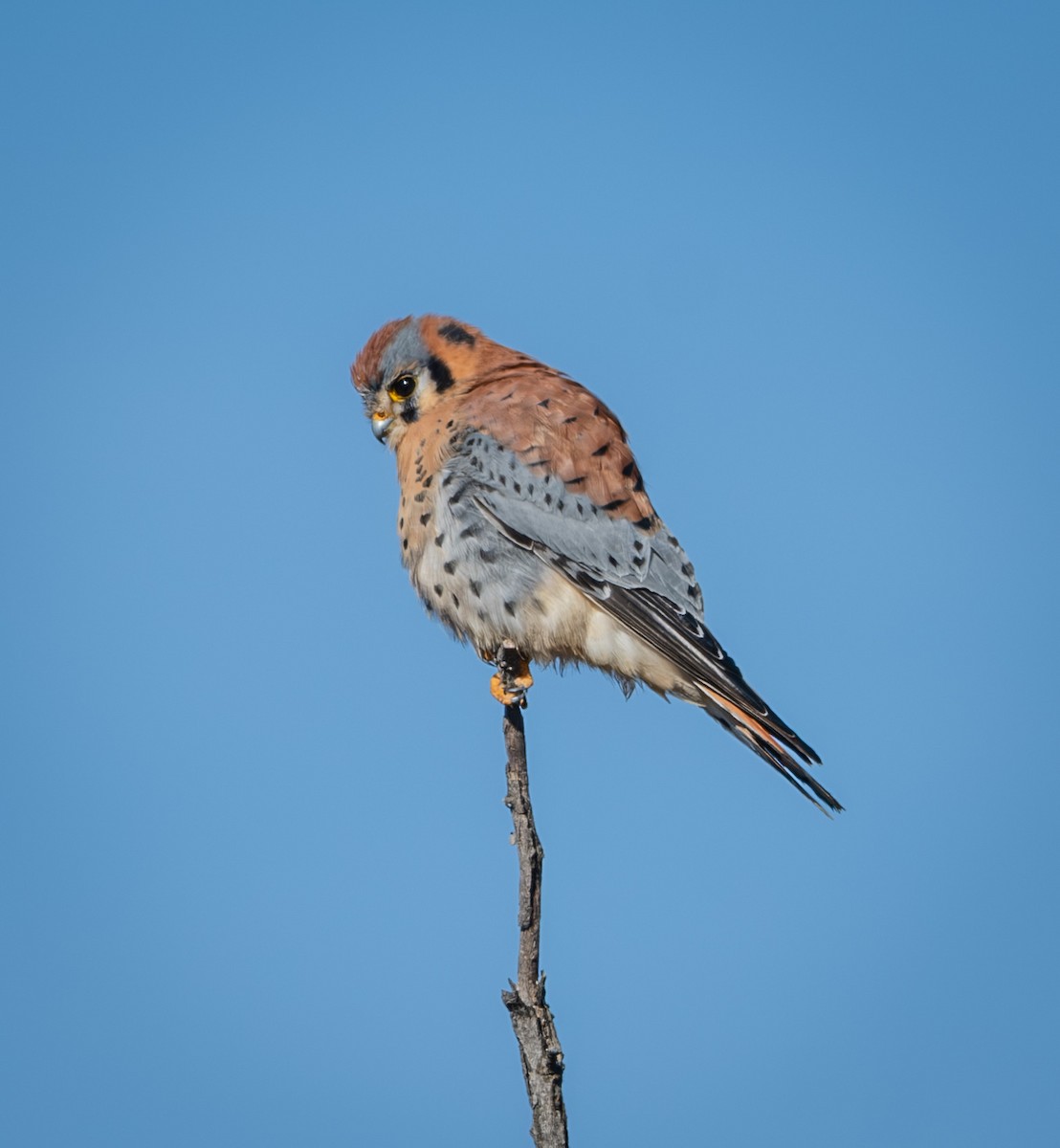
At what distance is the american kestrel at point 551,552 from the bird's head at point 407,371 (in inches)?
6.2

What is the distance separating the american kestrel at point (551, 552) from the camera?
3.31m

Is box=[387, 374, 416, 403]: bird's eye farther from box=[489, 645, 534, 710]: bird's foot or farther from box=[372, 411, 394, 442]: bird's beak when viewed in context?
box=[489, 645, 534, 710]: bird's foot

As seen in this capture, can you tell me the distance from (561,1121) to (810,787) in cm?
94

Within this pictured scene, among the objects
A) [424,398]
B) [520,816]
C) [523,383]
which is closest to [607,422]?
[523,383]

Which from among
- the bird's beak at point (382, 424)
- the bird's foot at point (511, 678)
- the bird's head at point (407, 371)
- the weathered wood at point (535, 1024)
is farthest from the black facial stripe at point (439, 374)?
the weathered wood at point (535, 1024)

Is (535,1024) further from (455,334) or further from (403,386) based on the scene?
(455,334)

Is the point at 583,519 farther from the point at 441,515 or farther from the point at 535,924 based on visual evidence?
the point at 535,924

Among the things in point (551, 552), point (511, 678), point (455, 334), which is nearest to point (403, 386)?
point (455, 334)

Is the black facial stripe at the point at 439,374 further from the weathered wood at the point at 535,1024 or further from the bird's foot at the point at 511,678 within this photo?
the weathered wood at the point at 535,1024

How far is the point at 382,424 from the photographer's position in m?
3.76

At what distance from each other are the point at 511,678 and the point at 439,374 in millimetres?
957

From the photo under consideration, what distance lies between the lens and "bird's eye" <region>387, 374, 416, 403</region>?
12.3 feet

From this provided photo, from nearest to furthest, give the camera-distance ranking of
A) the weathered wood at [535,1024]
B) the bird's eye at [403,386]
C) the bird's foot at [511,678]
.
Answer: the weathered wood at [535,1024] < the bird's foot at [511,678] < the bird's eye at [403,386]

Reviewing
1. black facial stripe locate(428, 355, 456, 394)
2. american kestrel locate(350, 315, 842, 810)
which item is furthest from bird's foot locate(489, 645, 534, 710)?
black facial stripe locate(428, 355, 456, 394)
